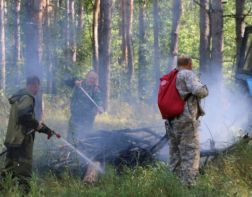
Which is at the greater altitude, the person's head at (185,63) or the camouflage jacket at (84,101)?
the person's head at (185,63)

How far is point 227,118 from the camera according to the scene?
30.4ft

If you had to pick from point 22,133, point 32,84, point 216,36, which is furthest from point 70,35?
point 22,133

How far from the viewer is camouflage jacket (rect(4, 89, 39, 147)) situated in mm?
6441

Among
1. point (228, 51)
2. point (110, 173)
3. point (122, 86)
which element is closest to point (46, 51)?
point (122, 86)

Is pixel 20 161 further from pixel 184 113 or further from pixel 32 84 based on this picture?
pixel 184 113

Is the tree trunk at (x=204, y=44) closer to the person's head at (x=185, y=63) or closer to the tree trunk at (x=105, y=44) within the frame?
the tree trunk at (x=105, y=44)

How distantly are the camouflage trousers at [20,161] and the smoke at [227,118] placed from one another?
284cm

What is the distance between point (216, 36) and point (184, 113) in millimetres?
4880

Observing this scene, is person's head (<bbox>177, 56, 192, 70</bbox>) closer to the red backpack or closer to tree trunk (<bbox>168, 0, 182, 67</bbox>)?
the red backpack

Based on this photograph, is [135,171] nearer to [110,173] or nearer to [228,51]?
[110,173]

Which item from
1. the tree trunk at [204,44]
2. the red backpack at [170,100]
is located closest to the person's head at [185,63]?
the red backpack at [170,100]

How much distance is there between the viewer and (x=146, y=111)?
17016 mm

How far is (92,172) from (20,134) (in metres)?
1.12

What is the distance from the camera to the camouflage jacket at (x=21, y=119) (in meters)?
6.44
